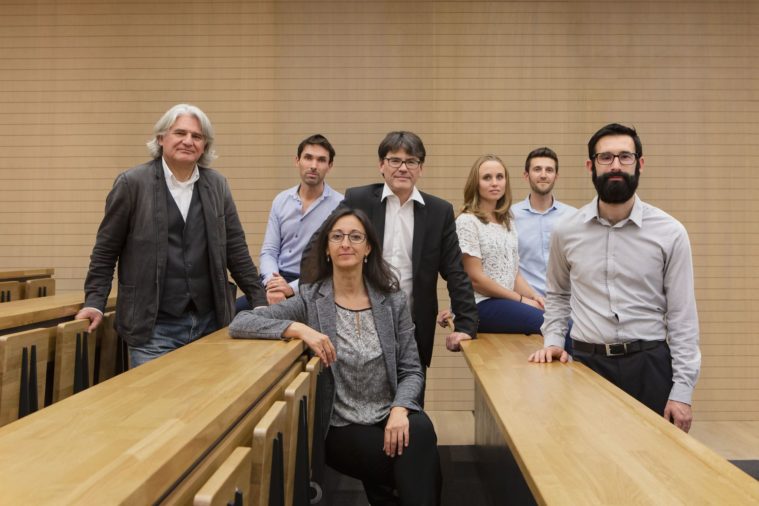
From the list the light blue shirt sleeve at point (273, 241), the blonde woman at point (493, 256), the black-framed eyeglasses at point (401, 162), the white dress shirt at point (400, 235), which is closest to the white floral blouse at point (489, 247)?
the blonde woman at point (493, 256)

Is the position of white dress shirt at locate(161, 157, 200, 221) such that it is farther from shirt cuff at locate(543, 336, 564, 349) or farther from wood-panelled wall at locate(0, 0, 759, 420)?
wood-panelled wall at locate(0, 0, 759, 420)

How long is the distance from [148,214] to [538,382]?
1448 millimetres

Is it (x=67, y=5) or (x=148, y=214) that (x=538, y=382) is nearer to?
(x=148, y=214)

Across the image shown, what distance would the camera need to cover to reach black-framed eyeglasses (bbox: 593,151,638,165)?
2.09 metres

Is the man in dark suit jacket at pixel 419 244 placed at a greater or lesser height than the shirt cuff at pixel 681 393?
greater

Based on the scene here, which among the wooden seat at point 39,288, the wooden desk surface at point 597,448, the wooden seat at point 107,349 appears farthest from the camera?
the wooden seat at point 39,288

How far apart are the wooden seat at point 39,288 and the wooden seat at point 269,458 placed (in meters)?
3.26

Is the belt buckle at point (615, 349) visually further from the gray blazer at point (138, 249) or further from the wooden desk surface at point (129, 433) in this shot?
the gray blazer at point (138, 249)

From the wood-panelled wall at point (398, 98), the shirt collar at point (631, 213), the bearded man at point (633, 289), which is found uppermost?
the wood-panelled wall at point (398, 98)

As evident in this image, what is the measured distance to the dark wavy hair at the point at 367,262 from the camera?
8.04 ft

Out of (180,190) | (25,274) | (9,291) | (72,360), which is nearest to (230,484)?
(72,360)

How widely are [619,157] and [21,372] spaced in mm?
1882

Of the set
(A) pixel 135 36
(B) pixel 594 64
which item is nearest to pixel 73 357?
(A) pixel 135 36

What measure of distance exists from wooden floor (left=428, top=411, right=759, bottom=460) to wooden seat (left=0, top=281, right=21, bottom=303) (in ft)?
8.79
